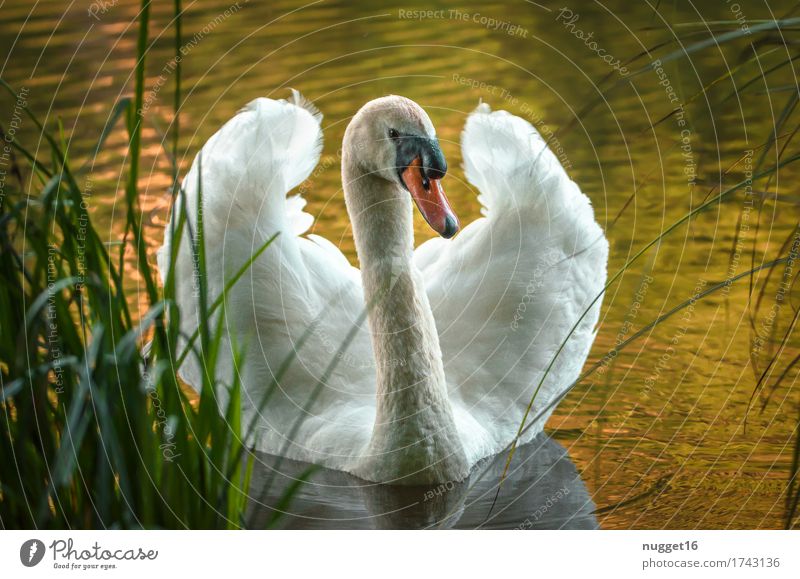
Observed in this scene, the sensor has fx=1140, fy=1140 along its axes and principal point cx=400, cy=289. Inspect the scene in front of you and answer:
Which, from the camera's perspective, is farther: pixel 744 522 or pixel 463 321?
pixel 463 321

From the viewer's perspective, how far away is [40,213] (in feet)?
6.70

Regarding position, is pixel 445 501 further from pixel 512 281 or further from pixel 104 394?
pixel 104 394

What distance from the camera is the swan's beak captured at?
257 centimetres

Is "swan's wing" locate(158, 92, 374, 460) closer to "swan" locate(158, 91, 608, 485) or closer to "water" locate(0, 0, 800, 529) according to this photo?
"swan" locate(158, 91, 608, 485)

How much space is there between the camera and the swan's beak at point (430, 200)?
2.57 metres

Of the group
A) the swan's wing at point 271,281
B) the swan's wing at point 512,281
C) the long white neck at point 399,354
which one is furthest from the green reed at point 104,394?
the swan's wing at point 512,281

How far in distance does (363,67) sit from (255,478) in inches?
94.3

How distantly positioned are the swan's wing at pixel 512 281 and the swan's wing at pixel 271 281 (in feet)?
0.94
